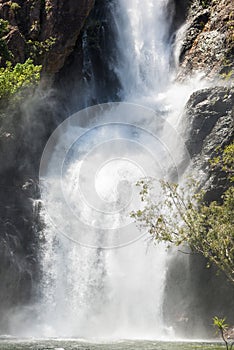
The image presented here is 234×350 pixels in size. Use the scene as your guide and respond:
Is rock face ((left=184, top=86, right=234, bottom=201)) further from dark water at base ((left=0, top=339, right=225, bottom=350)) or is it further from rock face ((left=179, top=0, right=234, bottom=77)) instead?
dark water at base ((left=0, top=339, right=225, bottom=350))

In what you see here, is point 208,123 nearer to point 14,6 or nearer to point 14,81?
point 14,81

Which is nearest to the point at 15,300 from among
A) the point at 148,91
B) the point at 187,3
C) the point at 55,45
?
the point at 55,45

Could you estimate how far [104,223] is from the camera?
30031mm

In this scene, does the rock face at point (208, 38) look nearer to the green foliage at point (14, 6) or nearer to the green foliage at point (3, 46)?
the green foliage at point (14, 6)

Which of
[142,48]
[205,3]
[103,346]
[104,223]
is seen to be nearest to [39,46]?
[142,48]

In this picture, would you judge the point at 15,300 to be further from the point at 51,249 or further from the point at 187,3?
the point at 187,3

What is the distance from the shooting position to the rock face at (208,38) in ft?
118

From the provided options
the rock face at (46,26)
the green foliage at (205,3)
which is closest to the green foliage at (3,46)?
the rock face at (46,26)

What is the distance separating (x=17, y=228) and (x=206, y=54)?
20070 mm

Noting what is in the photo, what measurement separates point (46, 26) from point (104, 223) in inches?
612

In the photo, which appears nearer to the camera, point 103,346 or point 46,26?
point 103,346

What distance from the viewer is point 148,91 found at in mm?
40156

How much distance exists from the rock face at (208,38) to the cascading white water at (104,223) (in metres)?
2.99

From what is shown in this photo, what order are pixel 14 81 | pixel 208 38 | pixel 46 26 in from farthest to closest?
pixel 208 38
pixel 46 26
pixel 14 81
